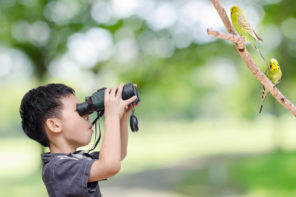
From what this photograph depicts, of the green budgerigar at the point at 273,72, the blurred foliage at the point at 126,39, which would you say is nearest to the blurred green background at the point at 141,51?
the blurred foliage at the point at 126,39

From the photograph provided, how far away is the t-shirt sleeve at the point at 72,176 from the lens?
1568 millimetres

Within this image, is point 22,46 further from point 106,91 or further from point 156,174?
point 106,91

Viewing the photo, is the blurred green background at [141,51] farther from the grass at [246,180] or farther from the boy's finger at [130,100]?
the boy's finger at [130,100]

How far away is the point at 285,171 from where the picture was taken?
880 centimetres

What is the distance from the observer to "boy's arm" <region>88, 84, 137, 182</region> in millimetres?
1513

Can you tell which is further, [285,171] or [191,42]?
[191,42]

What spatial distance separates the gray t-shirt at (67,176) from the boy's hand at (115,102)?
21cm

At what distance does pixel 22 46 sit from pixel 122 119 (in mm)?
8262

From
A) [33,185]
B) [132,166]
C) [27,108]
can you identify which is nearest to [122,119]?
[27,108]

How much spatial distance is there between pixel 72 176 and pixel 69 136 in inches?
7.7

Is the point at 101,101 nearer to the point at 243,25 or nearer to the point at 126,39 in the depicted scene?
the point at 243,25

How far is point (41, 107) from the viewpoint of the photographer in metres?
1.72

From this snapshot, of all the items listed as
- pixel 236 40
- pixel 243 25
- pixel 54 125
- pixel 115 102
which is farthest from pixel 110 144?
pixel 243 25

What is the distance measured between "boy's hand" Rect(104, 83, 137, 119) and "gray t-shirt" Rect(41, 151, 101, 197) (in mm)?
209
